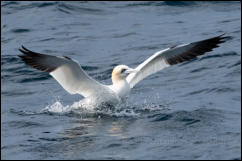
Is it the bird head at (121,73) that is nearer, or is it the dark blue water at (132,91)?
the dark blue water at (132,91)

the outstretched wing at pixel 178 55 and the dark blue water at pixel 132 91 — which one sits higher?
the outstretched wing at pixel 178 55

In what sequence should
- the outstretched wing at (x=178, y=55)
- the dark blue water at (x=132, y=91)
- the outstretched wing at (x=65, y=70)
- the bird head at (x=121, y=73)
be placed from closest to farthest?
the dark blue water at (x=132, y=91)
the outstretched wing at (x=65, y=70)
the bird head at (x=121, y=73)
the outstretched wing at (x=178, y=55)

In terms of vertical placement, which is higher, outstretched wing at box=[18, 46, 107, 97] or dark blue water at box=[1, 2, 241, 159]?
outstretched wing at box=[18, 46, 107, 97]

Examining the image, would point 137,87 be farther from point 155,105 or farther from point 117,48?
point 117,48

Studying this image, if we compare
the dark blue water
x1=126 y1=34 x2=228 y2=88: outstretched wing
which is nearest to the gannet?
x1=126 y1=34 x2=228 y2=88: outstretched wing

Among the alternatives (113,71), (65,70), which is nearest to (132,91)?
(113,71)

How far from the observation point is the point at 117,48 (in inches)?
669

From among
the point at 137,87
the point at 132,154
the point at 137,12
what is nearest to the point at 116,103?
the point at 137,87

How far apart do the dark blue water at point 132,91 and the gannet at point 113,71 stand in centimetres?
32

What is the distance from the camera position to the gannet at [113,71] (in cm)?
1131

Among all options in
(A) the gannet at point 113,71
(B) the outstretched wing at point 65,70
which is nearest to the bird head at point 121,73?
(A) the gannet at point 113,71

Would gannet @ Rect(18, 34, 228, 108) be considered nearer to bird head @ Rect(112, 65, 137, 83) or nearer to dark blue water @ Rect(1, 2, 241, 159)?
bird head @ Rect(112, 65, 137, 83)

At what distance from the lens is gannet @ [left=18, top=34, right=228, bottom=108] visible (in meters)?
11.3

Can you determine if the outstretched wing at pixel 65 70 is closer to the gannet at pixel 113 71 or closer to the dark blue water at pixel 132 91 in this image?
the gannet at pixel 113 71
